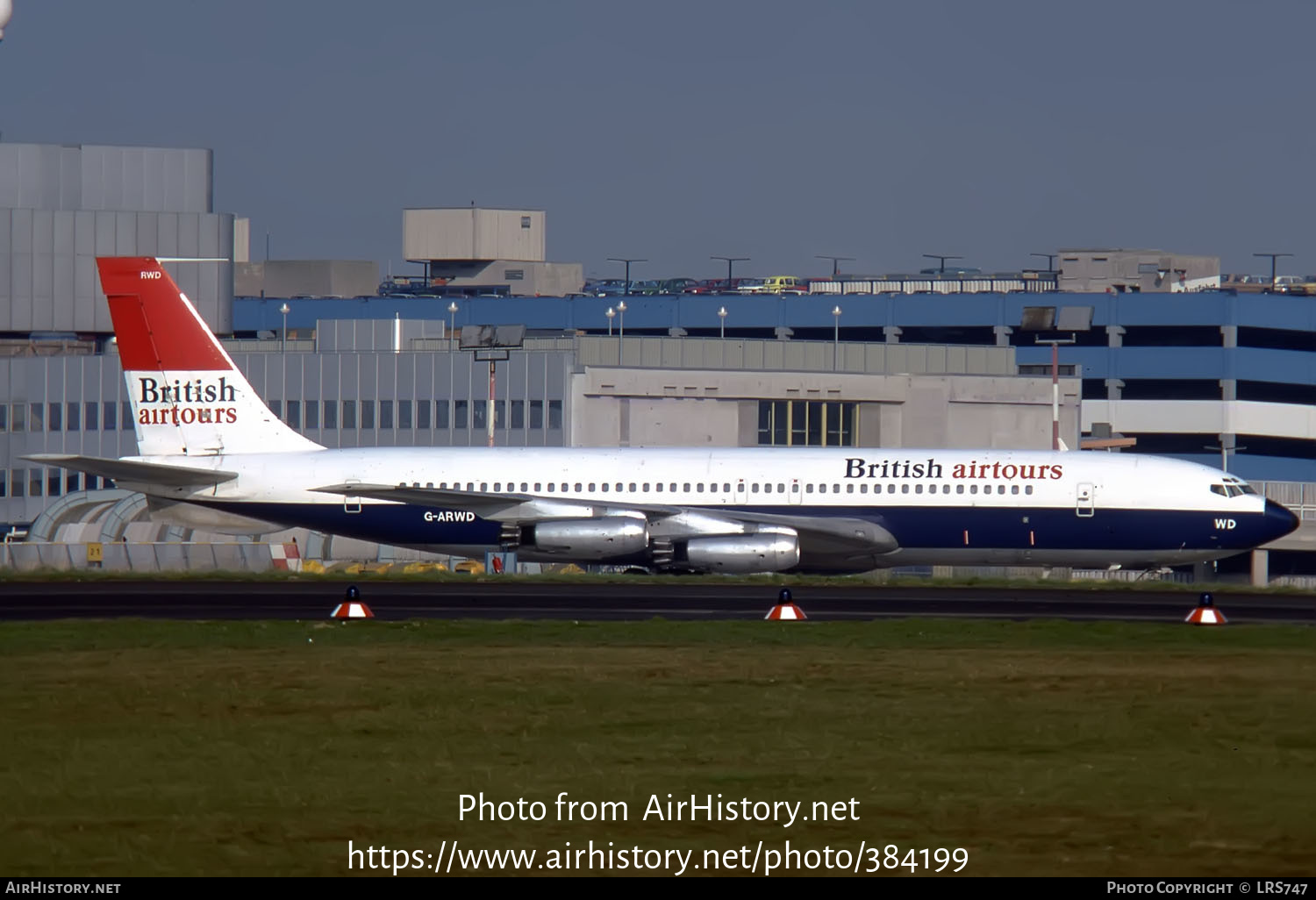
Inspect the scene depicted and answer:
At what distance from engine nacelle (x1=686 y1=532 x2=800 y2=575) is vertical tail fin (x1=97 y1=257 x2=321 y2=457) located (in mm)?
12264

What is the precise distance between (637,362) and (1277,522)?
1644 inches

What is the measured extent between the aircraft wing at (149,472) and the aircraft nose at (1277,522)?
27.0 meters

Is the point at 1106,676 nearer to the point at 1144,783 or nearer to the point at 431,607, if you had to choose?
the point at 1144,783

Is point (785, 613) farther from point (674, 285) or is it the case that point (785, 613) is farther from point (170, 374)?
point (674, 285)

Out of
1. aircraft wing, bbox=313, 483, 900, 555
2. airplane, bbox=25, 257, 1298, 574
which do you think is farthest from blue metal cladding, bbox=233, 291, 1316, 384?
aircraft wing, bbox=313, 483, 900, 555

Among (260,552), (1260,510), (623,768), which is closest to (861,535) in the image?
(1260,510)

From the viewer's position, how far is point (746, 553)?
46.3m

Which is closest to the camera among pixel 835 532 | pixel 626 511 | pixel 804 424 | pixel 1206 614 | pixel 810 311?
pixel 1206 614

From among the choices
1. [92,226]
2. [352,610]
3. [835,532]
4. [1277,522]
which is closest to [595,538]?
[835,532]

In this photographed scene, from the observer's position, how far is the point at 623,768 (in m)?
17.0

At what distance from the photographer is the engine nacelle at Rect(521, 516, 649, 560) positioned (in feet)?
154

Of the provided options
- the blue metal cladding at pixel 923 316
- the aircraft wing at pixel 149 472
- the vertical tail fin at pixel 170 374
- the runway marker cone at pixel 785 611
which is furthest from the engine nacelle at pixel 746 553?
the blue metal cladding at pixel 923 316

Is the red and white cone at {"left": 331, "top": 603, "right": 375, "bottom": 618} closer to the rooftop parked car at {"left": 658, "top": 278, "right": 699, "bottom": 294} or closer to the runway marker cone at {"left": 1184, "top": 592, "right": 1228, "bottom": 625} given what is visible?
the runway marker cone at {"left": 1184, "top": 592, "right": 1228, "bottom": 625}

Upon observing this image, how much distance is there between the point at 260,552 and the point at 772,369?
32329 millimetres
